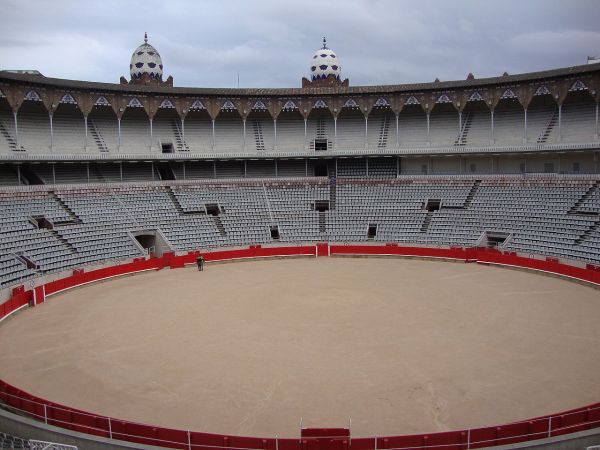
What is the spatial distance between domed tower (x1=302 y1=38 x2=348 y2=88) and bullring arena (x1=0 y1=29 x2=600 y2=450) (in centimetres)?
23

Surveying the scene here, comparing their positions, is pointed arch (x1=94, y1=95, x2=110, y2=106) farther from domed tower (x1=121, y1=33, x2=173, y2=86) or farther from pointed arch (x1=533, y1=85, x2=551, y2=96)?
pointed arch (x1=533, y1=85, x2=551, y2=96)

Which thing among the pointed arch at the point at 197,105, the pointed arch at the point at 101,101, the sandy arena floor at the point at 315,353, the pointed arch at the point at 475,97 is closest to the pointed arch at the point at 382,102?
the pointed arch at the point at 475,97

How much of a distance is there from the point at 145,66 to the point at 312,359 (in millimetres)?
53392

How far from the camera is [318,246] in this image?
42531mm

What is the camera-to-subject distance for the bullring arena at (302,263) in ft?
46.2

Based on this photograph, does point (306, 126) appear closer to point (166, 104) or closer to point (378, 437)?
point (166, 104)

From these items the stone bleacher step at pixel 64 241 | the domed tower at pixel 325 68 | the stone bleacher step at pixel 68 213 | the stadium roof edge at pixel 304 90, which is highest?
the domed tower at pixel 325 68

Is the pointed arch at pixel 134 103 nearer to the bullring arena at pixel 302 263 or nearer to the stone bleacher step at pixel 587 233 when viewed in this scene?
the bullring arena at pixel 302 263

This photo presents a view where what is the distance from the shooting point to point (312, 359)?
1816 cm

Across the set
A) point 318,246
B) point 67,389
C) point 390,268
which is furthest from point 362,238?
point 67,389

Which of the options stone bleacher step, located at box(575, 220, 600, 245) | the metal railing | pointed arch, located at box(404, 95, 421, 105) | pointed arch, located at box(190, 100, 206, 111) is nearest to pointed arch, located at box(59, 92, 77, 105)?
pointed arch, located at box(190, 100, 206, 111)

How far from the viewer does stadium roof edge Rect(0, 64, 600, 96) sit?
4319 centimetres

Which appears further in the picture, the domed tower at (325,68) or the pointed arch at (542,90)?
the domed tower at (325,68)

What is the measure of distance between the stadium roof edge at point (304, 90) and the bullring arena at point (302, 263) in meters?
0.23
